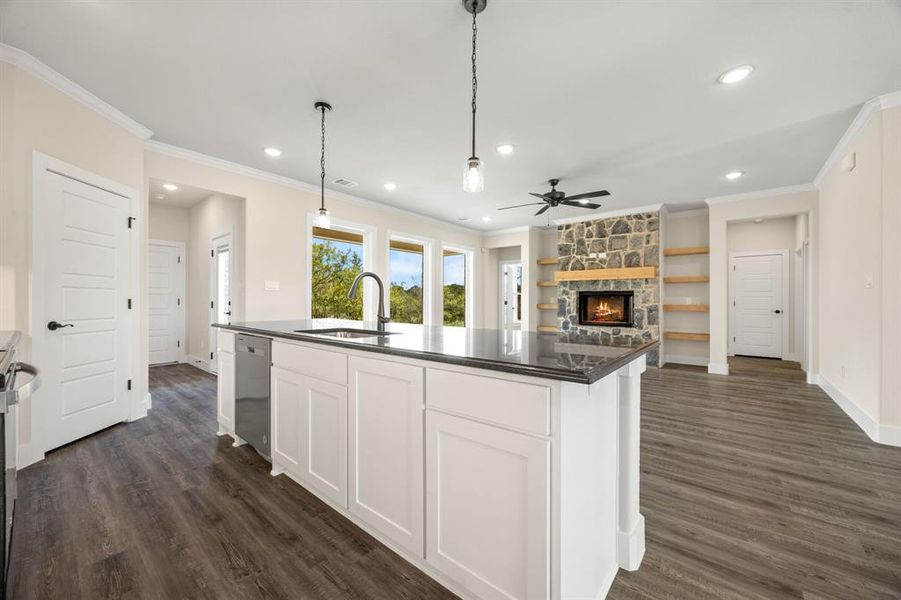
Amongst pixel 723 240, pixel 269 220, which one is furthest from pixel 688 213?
pixel 269 220

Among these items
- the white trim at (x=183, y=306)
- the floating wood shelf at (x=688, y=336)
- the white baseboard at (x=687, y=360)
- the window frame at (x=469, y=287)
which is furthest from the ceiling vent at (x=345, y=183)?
the white baseboard at (x=687, y=360)

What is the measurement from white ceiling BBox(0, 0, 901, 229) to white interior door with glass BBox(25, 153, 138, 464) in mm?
812

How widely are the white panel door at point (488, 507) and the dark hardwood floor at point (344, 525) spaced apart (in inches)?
10.7

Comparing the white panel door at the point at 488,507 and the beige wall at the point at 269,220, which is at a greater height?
the beige wall at the point at 269,220

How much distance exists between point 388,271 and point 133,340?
352 cm

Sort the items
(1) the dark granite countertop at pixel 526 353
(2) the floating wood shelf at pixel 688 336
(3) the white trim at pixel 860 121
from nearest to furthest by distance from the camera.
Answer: (1) the dark granite countertop at pixel 526 353, (3) the white trim at pixel 860 121, (2) the floating wood shelf at pixel 688 336

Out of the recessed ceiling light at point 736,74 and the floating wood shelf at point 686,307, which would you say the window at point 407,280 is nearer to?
the floating wood shelf at point 686,307

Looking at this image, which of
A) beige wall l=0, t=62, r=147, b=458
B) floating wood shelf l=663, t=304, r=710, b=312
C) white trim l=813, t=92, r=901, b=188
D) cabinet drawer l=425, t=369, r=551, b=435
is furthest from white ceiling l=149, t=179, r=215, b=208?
floating wood shelf l=663, t=304, r=710, b=312

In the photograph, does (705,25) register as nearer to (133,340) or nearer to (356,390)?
(356,390)

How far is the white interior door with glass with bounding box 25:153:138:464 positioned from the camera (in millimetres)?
2660

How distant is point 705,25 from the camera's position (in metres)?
2.11

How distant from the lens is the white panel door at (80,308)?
268cm

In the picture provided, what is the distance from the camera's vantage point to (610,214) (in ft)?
21.7

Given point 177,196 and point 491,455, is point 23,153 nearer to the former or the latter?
point 177,196
